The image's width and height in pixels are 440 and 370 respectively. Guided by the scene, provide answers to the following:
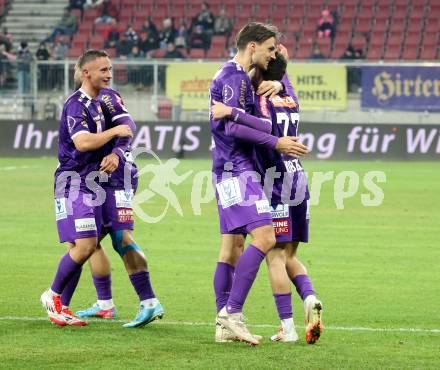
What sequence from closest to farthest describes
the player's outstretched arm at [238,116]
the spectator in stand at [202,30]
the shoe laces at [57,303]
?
the player's outstretched arm at [238,116] → the shoe laces at [57,303] → the spectator in stand at [202,30]

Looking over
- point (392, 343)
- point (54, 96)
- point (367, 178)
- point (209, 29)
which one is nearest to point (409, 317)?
point (392, 343)

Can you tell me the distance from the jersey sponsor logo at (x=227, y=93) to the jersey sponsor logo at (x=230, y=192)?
1.82ft

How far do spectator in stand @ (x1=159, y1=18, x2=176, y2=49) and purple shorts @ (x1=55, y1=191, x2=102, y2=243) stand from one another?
88.5 feet

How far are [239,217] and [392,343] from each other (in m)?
1.39

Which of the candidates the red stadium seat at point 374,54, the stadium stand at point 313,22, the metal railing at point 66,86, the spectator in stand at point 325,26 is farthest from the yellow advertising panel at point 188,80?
the red stadium seat at point 374,54

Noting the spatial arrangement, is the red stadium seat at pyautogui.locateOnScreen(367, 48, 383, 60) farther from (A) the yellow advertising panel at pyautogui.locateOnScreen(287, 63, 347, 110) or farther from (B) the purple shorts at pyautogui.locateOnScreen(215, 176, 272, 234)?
(B) the purple shorts at pyautogui.locateOnScreen(215, 176, 272, 234)

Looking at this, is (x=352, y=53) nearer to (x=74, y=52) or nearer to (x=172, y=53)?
(x=172, y=53)

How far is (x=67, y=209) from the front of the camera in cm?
874

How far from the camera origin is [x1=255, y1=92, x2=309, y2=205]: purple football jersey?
8211 millimetres

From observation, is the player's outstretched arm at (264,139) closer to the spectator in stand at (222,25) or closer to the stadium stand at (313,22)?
the stadium stand at (313,22)

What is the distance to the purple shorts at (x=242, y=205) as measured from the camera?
25.9 ft

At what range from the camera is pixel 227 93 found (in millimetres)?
7887

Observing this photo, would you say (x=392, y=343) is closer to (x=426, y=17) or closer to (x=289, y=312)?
(x=289, y=312)

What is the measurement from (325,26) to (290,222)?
28662 millimetres
